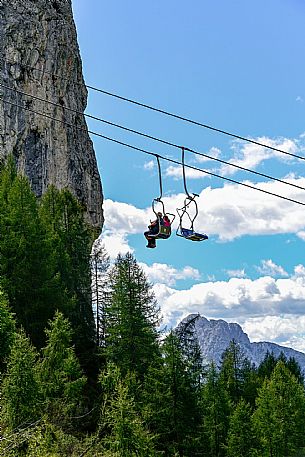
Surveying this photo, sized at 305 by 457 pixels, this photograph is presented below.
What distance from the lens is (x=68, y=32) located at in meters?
70.1

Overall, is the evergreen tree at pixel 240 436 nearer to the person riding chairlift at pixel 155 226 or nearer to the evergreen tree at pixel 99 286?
the evergreen tree at pixel 99 286

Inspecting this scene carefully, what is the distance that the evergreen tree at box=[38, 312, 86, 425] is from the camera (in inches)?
1144

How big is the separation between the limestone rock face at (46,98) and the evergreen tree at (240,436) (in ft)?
99.5

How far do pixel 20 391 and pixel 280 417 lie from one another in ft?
72.4

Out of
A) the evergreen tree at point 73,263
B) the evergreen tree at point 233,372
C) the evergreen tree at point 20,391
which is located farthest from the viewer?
the evergreen tree at point 233,372

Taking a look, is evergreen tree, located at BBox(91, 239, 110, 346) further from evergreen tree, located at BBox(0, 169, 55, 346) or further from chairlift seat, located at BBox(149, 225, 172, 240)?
chairlift seat, located at BBox(149, 225, 172, 240)

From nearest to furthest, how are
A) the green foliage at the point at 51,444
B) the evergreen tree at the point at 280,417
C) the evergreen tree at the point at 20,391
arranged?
the green foliage at the point at 51,444 < the evergreen tree at the point at 20,391 < the evergreen tree at the point at 280,417

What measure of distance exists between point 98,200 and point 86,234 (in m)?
23.6

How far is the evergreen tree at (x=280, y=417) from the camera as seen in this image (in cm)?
3997

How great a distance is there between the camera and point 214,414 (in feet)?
130

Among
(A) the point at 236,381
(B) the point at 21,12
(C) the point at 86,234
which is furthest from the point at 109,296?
(B) the point at 21,12

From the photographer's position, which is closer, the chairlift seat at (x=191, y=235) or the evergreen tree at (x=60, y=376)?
the chairlift seat at (x=191, y=235)

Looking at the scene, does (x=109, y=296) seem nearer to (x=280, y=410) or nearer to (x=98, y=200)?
(x=280, y=410)

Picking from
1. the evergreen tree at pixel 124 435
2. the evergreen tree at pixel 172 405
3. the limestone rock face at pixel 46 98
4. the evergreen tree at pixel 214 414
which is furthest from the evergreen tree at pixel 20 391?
the limestone rock face at pixel 46 98
